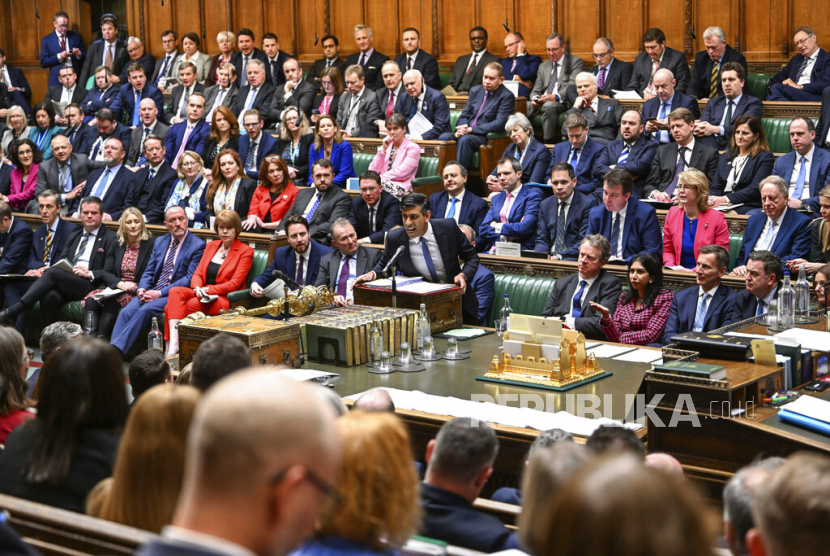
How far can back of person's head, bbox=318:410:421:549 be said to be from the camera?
5.43ft

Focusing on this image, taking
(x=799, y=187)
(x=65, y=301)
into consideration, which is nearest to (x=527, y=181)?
(x=799, y=187)

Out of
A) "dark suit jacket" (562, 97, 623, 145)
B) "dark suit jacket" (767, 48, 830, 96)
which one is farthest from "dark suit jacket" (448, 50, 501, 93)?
"dark suit jacket" (767, 48, 830, 96)

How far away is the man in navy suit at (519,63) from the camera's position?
994cm

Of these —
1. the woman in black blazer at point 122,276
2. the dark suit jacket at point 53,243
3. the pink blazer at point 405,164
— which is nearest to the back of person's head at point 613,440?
the woman in black blazer at point 122,276

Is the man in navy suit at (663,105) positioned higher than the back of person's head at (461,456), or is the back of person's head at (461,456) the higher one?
the man in navy suit at (663,105)

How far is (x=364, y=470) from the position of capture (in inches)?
68.8

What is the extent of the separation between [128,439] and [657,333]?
12.6ft

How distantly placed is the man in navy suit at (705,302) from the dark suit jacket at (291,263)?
240cm

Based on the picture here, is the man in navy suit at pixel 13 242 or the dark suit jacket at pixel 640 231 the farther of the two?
the man in navy suit at pixel 13 242

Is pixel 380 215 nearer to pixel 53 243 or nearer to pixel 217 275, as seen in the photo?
pixel 217 275

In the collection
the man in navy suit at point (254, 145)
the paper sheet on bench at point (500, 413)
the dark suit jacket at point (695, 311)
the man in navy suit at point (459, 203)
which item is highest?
the man in navy suit at point (254, 145)

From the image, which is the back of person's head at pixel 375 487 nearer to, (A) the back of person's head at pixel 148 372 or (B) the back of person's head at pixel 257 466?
(B) the back of person's head at pixel 257 466

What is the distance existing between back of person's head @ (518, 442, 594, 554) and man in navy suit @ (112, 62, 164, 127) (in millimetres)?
9905

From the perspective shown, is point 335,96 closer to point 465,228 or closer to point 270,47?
point 270,47
